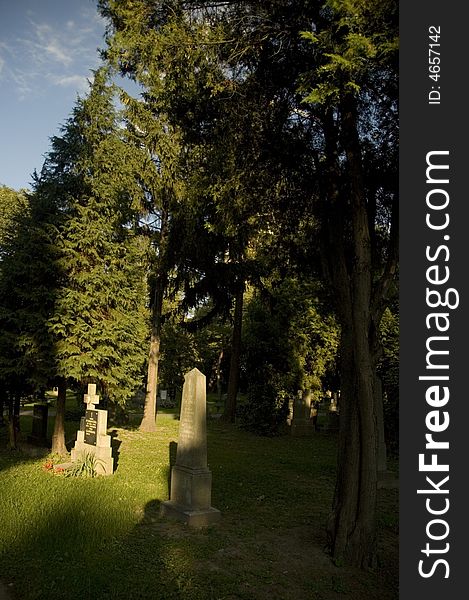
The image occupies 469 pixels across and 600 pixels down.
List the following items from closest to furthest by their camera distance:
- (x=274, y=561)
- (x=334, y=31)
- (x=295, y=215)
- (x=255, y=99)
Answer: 1. (x=334, y=31)
2. (x=274, y=561)
3. (x=255, y=99)
4. (x=295, y=215)

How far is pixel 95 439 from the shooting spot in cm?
1188

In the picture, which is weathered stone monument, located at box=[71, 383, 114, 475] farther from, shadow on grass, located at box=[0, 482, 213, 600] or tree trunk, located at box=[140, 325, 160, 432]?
Result: tree trunk, located at box=[140, 325, 160, 432]

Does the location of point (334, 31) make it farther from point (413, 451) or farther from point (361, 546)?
point (361, 546)

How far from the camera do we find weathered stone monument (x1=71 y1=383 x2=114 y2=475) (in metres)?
11.5

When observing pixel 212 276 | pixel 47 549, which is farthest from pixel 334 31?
pixel 212 276

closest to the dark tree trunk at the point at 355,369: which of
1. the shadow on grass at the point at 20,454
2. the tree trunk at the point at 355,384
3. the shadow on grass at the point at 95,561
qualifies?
the tree trunk at the point at 355,384

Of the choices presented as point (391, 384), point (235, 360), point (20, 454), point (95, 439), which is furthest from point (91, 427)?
point (235, 360)

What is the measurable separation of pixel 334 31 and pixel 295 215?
345 centimetres

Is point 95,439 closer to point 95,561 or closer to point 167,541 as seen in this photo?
point 167,541

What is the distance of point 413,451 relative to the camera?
4062 mm

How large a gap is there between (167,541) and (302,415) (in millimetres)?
14564

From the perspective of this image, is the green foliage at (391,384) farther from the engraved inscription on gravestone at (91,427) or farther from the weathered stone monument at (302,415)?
the engraved inscription on gravestone at (91,427)

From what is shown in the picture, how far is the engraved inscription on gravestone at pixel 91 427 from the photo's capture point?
11961 millimetres

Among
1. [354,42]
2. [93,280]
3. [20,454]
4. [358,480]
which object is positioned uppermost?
[354,42]
